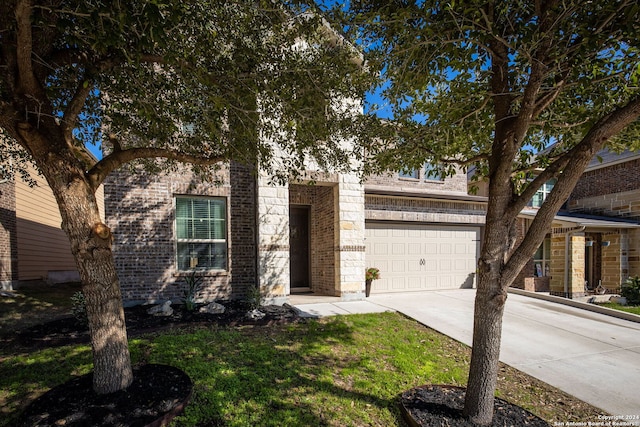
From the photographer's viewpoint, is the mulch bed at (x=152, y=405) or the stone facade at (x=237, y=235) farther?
the stone facade at (x=237, y=235)

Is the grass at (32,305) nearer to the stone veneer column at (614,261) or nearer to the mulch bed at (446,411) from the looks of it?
the mulch bed at (446,411)

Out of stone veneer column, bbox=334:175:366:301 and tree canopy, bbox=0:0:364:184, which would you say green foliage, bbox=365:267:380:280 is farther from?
tree canopy, bbox=0:0:364:184

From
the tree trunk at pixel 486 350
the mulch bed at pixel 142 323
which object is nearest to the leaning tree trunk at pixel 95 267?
the mulch bed at pixel 142 323

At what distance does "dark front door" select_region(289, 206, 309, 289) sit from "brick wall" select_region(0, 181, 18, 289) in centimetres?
853

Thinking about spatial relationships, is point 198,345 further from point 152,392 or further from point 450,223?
point 450,223

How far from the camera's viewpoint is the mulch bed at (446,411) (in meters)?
3.24

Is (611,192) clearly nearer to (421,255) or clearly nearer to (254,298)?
(421,255)

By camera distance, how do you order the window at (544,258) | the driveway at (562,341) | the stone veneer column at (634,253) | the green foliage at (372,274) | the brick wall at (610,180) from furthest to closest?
the window at (544,258) → the brick wall at (610,180) → the stone veneer column at (634,253) → the green foliage at (372,274) → the driveway at (562,341)

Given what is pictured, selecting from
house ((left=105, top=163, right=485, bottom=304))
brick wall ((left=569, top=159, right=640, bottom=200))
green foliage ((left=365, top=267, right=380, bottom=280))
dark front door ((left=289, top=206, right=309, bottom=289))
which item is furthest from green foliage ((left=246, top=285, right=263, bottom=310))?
brick wall ((left=569, top=159, right=640, bottom=200))

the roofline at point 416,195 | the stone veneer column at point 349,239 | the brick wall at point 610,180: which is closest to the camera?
the stone veneer column at point 349,239

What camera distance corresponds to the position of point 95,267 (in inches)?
129

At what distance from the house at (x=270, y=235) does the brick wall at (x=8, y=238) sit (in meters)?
5.28

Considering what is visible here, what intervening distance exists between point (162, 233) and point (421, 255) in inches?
313

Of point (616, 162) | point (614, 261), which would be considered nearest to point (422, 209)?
point (614, 261)
